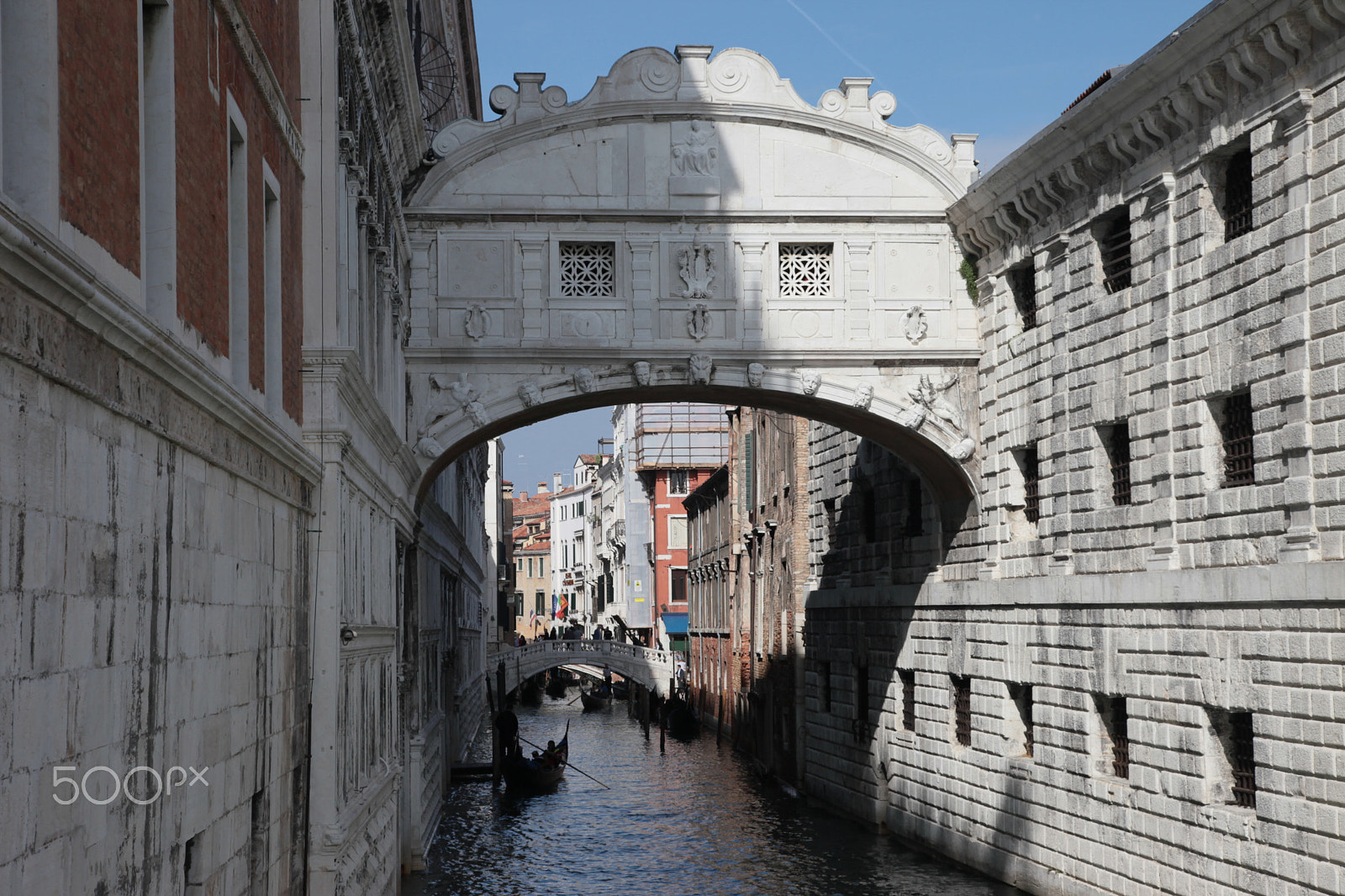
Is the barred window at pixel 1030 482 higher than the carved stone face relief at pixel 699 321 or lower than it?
lower

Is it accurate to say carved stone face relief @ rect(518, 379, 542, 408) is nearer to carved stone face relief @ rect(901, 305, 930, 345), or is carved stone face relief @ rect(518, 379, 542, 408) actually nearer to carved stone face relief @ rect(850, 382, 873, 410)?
carved stone face relief @ rect(850, 382, 873, 410)

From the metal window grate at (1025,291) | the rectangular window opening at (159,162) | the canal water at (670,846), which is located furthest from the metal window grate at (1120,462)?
the rectangular window opening at (159,162)

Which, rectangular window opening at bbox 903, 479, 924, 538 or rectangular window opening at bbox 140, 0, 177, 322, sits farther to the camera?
rectangular window opening at bbox 903, 479, 924, 538

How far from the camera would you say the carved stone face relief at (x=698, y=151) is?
56.6ft

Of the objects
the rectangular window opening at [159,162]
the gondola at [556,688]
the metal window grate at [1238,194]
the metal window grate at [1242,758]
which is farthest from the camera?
the gondola at [556,688]

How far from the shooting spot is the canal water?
17844 millimetres

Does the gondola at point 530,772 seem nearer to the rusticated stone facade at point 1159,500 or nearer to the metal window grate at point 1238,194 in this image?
the rusticated stone facade at point 1159,500

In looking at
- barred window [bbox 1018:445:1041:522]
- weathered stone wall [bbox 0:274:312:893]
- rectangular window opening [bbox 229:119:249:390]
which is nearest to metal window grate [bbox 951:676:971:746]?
barred window [bbox 1018:445:1041:522]

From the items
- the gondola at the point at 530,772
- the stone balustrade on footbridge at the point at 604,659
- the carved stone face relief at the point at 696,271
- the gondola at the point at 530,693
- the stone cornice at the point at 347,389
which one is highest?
the carved stone face relief at the point at 696,271

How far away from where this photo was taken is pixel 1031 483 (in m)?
16.6

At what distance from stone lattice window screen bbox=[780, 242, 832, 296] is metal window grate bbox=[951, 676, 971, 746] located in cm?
484

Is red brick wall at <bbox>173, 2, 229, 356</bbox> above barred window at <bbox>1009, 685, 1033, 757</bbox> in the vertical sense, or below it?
above

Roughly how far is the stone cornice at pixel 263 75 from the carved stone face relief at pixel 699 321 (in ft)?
23.4

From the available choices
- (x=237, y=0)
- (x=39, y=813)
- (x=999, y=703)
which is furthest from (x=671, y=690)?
(x=39, y=813)
